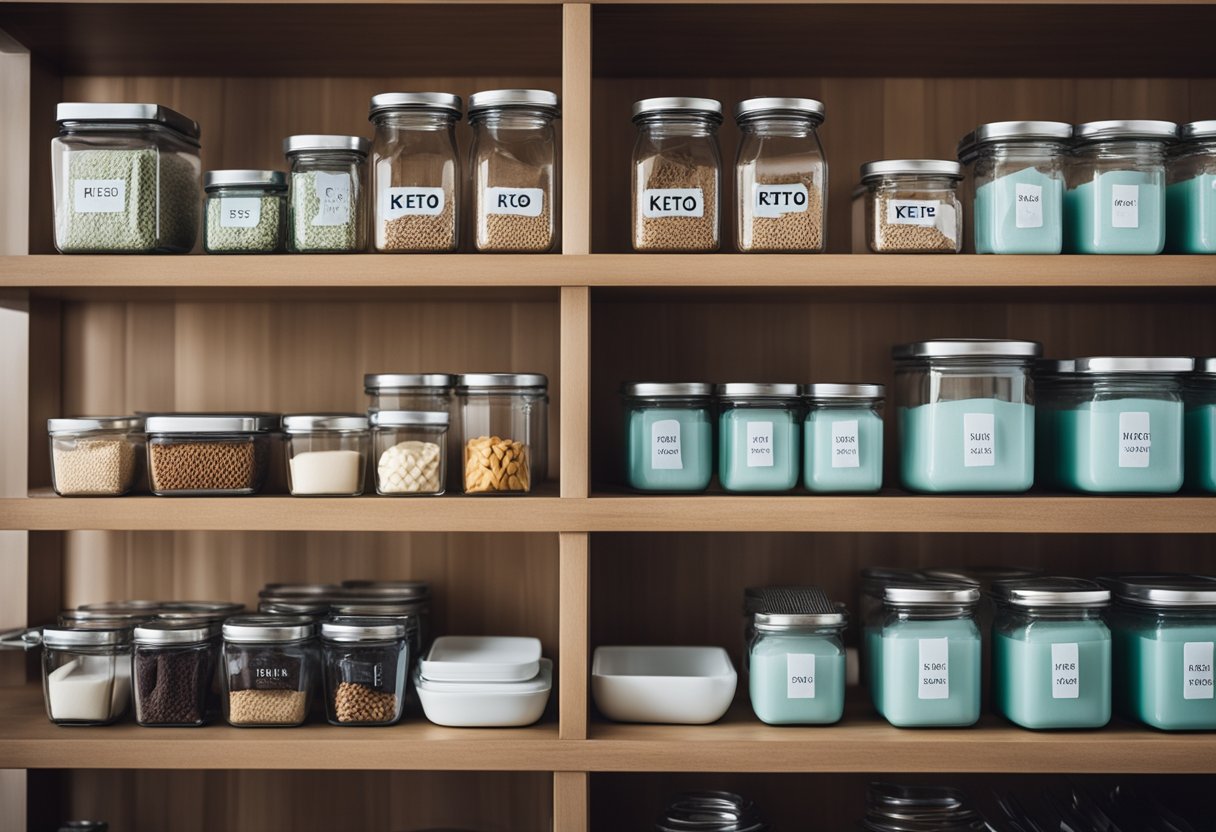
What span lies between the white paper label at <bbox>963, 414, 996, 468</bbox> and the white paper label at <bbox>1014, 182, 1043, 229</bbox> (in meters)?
0.30

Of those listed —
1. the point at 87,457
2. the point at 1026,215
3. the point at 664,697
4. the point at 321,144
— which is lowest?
the point at 664,697

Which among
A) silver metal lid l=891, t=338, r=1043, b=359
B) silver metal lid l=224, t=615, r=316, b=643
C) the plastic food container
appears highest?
silver metal lid l=891, t=338, r=1043, b=359

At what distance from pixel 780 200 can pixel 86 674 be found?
1324 millimetres

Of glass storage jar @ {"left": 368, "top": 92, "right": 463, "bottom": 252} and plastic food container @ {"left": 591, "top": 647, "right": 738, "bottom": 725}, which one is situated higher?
glass storage jar @ {"left": 368, "top": 92, "right": 463, "bottom": 252}

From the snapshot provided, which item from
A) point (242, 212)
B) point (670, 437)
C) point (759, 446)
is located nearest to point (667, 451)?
point (670, 437)

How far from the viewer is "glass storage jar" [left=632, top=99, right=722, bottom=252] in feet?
4.87

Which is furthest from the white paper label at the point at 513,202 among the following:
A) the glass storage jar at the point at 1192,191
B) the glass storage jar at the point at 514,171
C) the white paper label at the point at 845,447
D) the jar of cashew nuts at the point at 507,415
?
the glass storage jar at the point at 1192,191

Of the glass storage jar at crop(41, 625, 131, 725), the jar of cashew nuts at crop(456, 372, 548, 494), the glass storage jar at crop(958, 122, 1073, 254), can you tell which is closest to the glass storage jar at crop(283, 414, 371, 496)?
the jar of cashew nuts at crop(456, 372, 548, 494)

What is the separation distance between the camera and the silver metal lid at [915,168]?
1.49 meters

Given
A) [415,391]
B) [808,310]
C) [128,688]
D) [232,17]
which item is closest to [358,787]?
[128,688]

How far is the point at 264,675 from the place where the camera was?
1.51 m

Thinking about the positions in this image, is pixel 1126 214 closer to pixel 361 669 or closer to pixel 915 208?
pixel 915 208

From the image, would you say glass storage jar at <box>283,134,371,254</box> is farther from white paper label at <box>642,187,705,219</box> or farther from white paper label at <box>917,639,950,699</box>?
white paper label at <box>917,639,950,699</box>

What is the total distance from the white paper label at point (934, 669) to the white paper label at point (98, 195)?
4.64 feet
